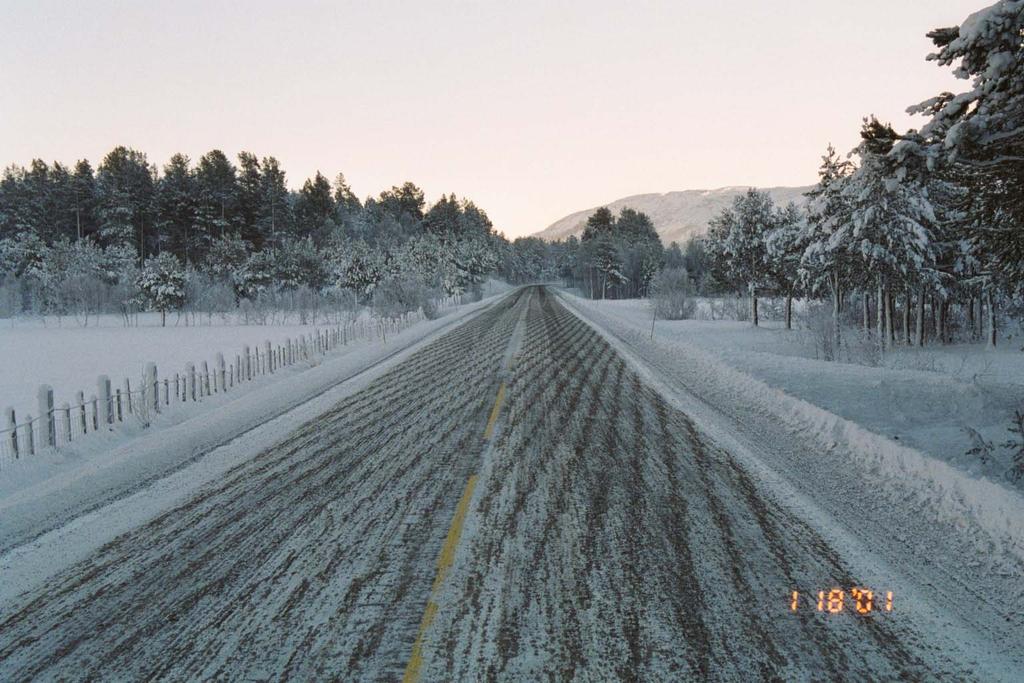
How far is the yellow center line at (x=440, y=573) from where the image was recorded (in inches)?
145

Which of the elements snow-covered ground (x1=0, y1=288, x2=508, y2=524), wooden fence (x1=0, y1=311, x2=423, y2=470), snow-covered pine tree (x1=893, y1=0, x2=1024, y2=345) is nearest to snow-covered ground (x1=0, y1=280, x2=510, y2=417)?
wooden fence (x1=0, y1=311, x2=423, y2=470)

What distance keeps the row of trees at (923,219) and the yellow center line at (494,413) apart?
615cm

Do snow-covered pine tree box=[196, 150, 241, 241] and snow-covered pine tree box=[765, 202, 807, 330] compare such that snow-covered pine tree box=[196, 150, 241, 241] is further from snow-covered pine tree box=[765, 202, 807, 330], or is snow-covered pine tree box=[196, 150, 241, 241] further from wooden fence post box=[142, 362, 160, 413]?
wooden fence post box=[142, 362, 160, 413]

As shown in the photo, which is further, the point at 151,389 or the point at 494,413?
the point at 151,389

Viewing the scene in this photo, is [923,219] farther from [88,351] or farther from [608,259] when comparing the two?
[608,259]

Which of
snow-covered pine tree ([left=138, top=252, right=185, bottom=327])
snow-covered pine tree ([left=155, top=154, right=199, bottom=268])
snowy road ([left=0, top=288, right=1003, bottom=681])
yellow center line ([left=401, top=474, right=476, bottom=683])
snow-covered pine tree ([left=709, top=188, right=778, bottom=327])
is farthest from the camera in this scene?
snow-covered pine tree ([left=155, top=154, right=199, bottom=268])

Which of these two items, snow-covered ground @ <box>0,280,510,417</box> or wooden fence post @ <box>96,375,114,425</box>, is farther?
snow-covered ground @ <box>0,280,510,417</box>

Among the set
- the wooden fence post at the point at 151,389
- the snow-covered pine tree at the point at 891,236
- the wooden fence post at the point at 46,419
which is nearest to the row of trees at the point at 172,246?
the snow-covered pine tree at the point at 891,236

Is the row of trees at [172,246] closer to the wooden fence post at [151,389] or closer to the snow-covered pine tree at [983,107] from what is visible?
the wooden fence post at [151,389]

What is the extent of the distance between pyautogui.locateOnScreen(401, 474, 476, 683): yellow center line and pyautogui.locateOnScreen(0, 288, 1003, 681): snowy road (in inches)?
0.7

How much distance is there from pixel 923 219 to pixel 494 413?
1047 inches
